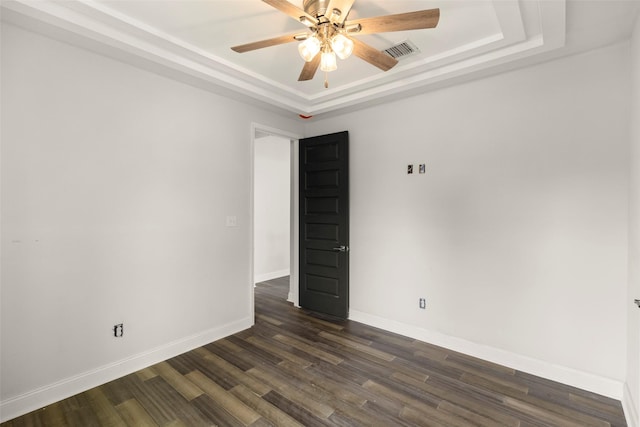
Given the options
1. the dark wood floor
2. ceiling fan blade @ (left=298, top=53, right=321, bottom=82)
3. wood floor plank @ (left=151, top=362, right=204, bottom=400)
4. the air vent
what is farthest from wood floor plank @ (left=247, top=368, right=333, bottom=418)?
the air vent

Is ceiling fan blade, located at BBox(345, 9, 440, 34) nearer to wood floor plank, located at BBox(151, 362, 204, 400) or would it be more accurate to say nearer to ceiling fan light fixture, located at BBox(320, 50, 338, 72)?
ceiling fan light fixture, located at BBox(320, 50, 338, 72)

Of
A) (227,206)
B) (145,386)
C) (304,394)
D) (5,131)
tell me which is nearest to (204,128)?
(227,206)

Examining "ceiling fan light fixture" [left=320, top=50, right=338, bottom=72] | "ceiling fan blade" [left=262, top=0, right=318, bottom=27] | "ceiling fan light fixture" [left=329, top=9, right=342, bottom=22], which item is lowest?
"ceiling fan light fixture" [left=320, top=50, right=338, bottom=72]

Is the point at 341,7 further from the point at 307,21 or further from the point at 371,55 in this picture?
the point at 371,55

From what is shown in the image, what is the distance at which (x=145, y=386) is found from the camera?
245 centimetres

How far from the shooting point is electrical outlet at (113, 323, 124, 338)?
2565mm

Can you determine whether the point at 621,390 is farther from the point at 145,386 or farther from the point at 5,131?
the point at 5,131

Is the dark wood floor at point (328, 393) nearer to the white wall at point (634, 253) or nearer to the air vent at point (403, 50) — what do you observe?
the white wall at point (634, 253)

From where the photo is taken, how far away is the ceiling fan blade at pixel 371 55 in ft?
6.29

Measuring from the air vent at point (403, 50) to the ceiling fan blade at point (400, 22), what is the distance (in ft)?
2.72

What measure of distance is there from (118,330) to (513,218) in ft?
11.6

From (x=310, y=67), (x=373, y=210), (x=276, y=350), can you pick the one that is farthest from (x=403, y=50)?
(x=276, y=350)

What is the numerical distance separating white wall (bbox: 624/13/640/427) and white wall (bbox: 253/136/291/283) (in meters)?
4.58

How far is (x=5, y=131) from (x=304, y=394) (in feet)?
9.17
